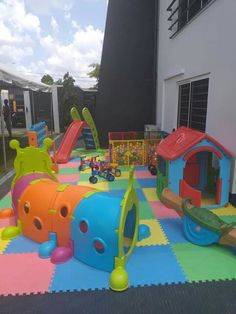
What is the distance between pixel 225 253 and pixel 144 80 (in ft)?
25.6

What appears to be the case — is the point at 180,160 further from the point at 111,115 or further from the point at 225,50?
the point at 111,115

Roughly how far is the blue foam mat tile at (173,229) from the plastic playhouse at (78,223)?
0.45 meters

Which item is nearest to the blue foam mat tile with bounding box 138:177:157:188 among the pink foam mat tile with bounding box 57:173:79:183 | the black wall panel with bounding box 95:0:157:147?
the pink foam mat tile with bounding box 57:173:79:183

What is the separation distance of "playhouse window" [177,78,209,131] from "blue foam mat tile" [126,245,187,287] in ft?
11.8

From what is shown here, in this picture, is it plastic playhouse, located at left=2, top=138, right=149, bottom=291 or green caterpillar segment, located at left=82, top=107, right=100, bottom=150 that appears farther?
green caterpillar segment, located at left=82, top=107, right=100, bottom=150

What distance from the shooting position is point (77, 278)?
293 centimetres

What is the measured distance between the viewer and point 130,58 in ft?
32.3

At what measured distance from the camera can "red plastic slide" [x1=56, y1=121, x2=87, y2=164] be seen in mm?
8405

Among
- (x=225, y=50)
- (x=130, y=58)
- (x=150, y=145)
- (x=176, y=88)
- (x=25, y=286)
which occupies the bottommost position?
(x=25, y=286)

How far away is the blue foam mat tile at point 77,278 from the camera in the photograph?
2799mm

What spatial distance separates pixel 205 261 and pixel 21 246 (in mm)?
2413

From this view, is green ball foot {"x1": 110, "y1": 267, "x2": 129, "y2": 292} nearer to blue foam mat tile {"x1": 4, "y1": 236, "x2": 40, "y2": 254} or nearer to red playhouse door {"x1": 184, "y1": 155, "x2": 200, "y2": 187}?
blue foam mat tile {"x1": 4, "y1": 236, "x2": 40, "y2": 254}

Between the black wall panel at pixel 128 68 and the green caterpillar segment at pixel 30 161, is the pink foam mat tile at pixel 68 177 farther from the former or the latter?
the black wall panel at pixel 128 68

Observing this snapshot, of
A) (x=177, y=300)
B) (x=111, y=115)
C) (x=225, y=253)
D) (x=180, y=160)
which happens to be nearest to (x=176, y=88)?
(x=111, y=115)
